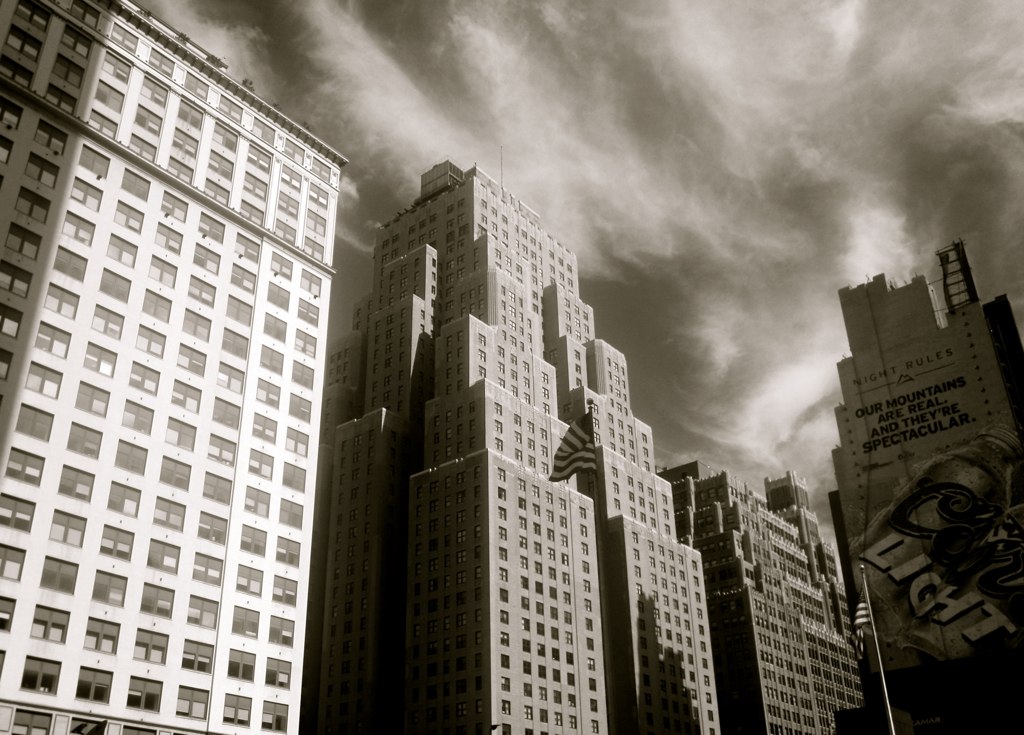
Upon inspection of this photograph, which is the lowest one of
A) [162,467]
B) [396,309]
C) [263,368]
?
[162,467]

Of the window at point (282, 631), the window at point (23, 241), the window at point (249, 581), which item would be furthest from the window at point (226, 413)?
the window at point (23, 241)

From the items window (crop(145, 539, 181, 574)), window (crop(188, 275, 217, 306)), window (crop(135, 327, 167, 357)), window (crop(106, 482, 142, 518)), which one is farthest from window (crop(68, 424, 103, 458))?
window (crop(188, 275, 217, 306))

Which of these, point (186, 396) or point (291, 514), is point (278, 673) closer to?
point (291, 514)

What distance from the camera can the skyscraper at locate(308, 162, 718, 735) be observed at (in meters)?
136

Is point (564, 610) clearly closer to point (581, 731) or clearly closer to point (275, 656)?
point (581, 731)

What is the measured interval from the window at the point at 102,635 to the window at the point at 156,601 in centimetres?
239

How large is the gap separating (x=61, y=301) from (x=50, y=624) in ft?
74.9

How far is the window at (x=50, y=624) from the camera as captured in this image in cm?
6022

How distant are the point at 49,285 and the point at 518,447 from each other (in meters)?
93.3

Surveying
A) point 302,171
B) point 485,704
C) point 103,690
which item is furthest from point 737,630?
point 103,690

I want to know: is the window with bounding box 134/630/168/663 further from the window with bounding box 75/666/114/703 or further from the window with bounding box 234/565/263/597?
the window with bounding box 234/565/263/597

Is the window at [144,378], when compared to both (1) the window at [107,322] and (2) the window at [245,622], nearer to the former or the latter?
(1) the window at [107,322]

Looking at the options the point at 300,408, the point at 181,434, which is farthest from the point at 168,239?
the point at 300,408

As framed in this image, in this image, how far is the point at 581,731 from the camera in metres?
137
